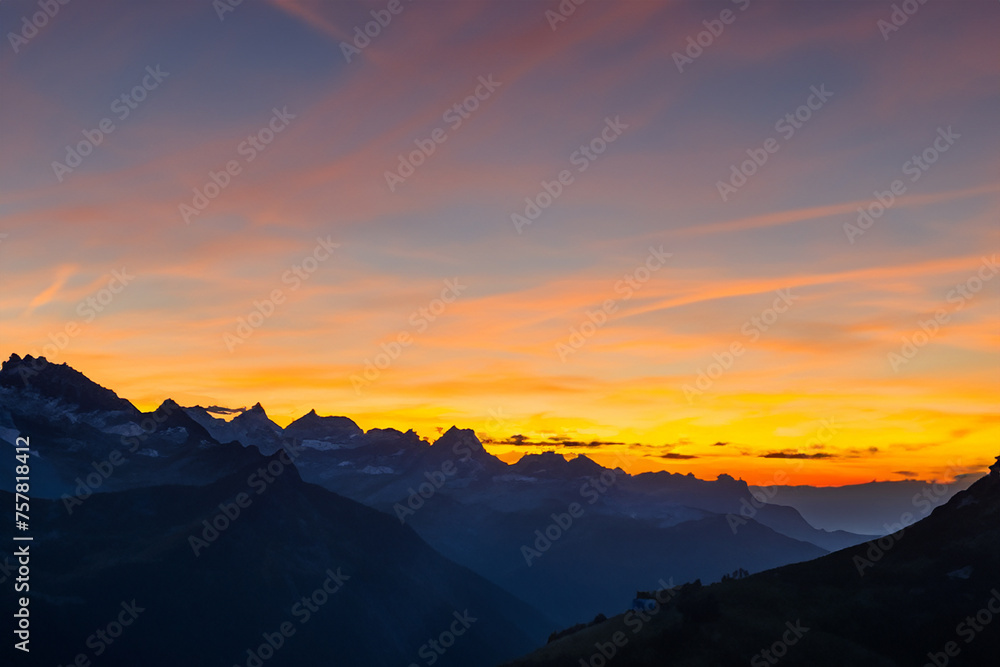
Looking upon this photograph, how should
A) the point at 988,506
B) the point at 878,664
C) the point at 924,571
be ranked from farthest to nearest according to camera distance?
the point at 988,506
the point at 924,571
the point at 878,664


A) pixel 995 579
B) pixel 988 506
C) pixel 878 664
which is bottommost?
pixel 878 664

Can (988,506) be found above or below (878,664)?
above

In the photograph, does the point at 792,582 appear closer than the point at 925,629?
No

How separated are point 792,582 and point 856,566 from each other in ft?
56.3

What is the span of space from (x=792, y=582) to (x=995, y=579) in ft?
129

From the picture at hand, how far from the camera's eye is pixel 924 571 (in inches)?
7200

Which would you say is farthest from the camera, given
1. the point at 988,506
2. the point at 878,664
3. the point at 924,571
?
the point at 988,506

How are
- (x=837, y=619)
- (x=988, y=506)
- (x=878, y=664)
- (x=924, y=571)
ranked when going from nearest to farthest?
(x=878, y=664)
(x=837, y=619)
(x=924, y=571)
(x=988, y=506)

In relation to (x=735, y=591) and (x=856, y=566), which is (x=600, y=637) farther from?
(x=856, y=566)

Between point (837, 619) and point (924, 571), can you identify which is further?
point (924, 571)

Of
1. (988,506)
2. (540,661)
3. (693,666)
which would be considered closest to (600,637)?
(540,661)

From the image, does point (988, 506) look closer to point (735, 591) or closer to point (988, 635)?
point (988, 635)

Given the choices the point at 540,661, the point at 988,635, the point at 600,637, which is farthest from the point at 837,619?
the point at 540,661

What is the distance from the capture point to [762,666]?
15588 centimetres
